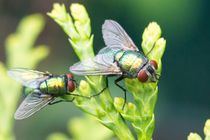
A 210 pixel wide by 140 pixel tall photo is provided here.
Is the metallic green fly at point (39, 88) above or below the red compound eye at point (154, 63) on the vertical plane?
below

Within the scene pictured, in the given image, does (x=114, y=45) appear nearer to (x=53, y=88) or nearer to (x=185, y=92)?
(x=53, y=88)

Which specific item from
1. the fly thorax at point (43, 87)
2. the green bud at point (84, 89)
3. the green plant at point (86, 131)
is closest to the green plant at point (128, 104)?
the green bud at point (84, 89)

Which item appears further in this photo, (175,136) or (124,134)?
(175,136)

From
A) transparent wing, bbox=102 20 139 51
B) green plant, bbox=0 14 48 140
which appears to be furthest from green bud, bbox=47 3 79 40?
green plant, bbox=0 14 48 140

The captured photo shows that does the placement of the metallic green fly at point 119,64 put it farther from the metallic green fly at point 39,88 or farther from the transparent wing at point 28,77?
the transparent wing at point 28,77

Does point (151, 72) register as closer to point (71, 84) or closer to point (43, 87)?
point (71, 84)

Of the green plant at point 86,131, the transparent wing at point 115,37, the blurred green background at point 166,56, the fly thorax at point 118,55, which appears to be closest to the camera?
the fly thorax at point 118,55

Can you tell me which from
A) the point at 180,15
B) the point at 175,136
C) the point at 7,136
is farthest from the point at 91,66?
the point at 175,136

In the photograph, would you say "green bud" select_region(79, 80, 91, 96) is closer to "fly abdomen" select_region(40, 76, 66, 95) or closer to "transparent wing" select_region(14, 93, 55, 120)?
"fly abdomen" select_region(40, 76, 66, 95)
